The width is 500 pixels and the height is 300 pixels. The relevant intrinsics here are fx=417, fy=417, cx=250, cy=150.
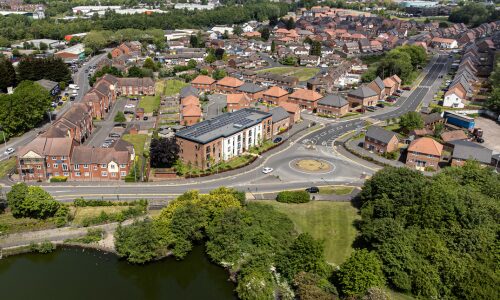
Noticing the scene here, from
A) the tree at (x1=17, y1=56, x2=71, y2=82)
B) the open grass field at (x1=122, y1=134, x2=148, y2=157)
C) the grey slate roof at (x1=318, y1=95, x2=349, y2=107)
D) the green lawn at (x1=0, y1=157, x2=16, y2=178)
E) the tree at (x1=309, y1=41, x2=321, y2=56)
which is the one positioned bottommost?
the green lawn at (x1=0, y1=157, x2=16, y2=178)

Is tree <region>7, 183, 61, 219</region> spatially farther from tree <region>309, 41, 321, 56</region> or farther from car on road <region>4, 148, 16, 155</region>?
tree <region>309, 41, 321, 56</region>

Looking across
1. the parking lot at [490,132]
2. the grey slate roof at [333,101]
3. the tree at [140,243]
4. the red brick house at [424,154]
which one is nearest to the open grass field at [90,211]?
the tree at [140,243]

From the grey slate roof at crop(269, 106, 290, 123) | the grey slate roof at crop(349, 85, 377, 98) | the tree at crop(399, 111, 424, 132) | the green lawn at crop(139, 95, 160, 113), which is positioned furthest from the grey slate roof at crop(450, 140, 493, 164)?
the green lawn at crop(139, 95, 160, 113)

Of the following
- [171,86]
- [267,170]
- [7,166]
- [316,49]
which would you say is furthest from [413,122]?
[316,49]

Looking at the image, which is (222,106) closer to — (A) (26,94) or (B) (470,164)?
(A) (26,94)

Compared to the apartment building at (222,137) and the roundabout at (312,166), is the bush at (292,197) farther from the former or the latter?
the apartment building at (222,137)

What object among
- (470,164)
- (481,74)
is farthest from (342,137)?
(481,74)

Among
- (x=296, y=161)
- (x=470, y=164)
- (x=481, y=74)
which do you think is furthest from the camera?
(x=481, y=74)
